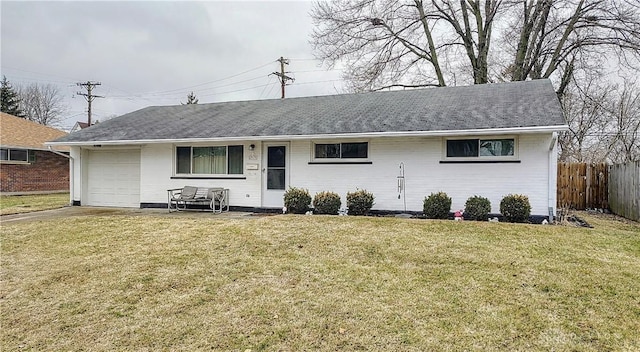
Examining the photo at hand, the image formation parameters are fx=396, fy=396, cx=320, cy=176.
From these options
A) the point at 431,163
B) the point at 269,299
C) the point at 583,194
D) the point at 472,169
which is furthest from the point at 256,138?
the point at 583,194

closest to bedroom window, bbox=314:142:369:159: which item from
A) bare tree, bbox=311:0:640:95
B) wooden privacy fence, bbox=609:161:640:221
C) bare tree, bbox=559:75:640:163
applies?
wooden privacy fence, bbox=609:161:640:221

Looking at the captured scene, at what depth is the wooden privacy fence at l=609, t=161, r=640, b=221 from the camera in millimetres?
10291

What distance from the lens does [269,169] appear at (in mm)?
11633

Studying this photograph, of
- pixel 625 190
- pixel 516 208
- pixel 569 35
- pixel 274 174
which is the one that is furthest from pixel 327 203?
pixel 569 35

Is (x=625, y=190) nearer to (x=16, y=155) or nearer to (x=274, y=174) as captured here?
(x=274, y=174)

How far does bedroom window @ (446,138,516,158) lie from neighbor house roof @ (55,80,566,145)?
0.55 meters

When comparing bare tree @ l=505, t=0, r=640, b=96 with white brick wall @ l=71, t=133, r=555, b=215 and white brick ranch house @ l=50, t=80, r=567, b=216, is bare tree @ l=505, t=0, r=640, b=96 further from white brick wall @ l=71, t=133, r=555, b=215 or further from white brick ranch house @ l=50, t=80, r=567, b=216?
white brick wall @ l=71, t=133, r=555, b=215

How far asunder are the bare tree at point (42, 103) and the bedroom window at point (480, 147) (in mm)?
45902

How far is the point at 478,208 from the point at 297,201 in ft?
14.6

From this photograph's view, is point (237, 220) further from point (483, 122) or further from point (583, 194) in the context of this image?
point (583, 194)

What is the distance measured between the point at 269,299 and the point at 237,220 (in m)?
5.16

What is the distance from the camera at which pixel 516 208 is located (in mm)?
8891

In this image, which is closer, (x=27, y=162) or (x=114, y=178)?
(x=114, y=178)

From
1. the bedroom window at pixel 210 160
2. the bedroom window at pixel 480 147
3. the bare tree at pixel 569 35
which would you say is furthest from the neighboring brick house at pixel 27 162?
the bare tree at pixel 569 35
